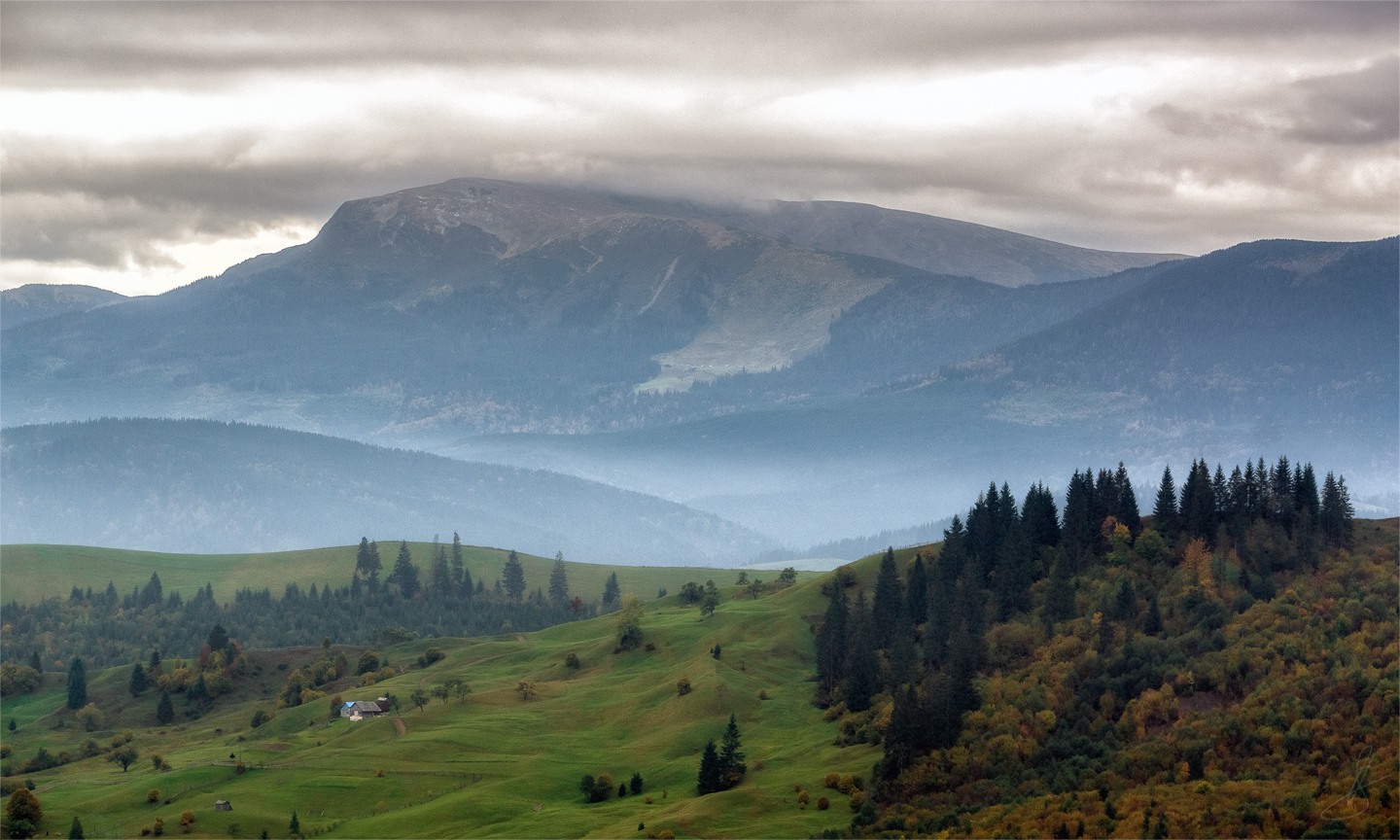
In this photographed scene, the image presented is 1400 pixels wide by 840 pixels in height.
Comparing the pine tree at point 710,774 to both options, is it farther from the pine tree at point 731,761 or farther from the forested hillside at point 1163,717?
the forested hillside at point 1163,717

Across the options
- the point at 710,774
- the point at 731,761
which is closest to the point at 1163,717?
the point at 731,761

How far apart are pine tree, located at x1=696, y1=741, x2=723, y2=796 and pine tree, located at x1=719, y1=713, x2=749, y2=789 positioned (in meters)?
0.49

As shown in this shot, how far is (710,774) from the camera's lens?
17125 centimetres

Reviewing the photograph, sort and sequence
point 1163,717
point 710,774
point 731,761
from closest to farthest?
point 1163,717 < point 710,774 < point 731,761

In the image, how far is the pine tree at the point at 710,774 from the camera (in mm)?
170250

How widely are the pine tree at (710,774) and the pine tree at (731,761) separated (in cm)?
49

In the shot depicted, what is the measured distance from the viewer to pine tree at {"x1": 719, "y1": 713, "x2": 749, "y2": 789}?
17112cm

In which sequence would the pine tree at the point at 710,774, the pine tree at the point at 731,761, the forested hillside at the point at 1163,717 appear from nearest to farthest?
the forested hillside at the point at 1163,717 < the pine tree at the point at 710,774 < the pine tree at the point at 731,761

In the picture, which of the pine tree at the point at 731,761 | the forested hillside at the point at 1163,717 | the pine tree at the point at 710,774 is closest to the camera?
the forested hillside at the point at 1163,717

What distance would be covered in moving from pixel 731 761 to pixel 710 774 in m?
3.67

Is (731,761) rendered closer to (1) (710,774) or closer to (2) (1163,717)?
(1) (710,774)

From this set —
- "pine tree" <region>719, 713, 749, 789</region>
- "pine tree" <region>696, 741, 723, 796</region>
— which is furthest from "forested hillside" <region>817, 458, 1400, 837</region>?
"pine tree" <region>696, 741, 723, 796</region>

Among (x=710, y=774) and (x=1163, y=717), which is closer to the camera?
(x=1163, y=717)

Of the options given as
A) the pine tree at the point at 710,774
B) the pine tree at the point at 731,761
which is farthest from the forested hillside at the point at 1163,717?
the pine tree at the point at 710,774
